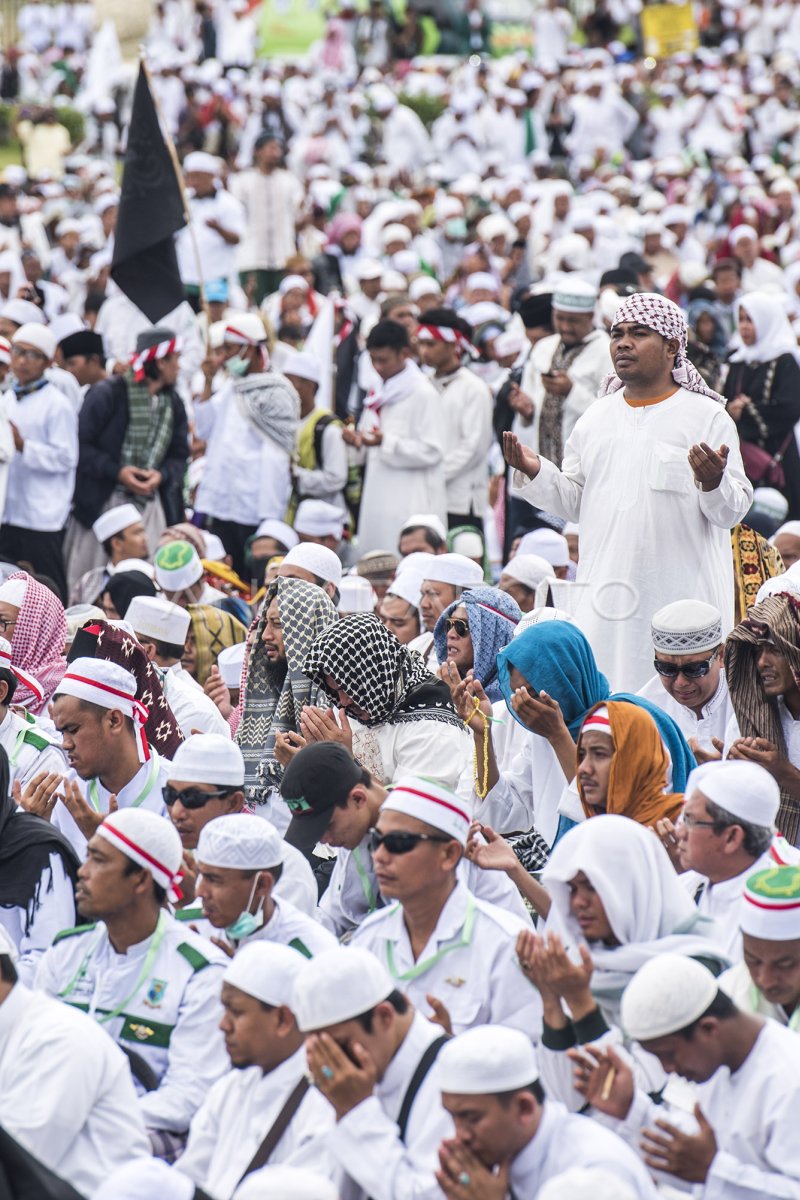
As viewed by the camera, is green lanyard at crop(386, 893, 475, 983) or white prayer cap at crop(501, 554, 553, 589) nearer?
green lanyard at crop(386, 893, 475, 983)

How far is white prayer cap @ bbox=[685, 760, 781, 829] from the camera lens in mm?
4602

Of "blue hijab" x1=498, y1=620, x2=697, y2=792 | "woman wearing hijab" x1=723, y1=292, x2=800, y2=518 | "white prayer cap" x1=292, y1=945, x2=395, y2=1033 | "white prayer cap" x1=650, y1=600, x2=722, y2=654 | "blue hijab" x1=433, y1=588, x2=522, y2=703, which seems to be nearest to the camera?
"white prayer cap" x1=292, y1=945, x2=395, y2=1033

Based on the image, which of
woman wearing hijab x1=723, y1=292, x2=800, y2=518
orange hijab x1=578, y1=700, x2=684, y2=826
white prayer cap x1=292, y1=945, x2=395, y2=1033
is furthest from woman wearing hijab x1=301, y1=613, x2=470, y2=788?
woman wearing hijab x1=723, y1=292, x2=800, y2=518

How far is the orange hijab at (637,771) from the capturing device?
514cm

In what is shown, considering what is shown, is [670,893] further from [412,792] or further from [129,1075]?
[129,1075]

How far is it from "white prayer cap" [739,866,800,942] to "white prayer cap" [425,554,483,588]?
11.0 ft

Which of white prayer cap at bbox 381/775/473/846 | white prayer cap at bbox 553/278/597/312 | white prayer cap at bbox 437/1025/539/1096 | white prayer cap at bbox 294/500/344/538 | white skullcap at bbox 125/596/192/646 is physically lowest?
white prayer cap at bbox 294/500/344/538

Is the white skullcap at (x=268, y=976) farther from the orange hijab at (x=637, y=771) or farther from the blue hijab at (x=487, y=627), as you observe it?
the blue hijab at (x=487, y=627)

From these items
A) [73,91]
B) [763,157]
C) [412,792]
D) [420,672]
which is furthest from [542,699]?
[73,91]

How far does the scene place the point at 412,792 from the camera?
471 centimetres

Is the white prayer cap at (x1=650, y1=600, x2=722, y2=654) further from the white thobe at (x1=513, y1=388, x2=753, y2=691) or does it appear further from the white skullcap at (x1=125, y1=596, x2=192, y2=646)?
the white skullcap at (x1=125, y1=596, x2=192, y2=646)

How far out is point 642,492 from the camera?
21.2 feet

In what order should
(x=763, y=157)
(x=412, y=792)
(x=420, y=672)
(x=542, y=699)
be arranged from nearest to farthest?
(x=412, y=792) → (x=542, y=699) → (x=420, y=672) → (x=763, y=157)

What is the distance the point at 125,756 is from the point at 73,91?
22.0 meters
